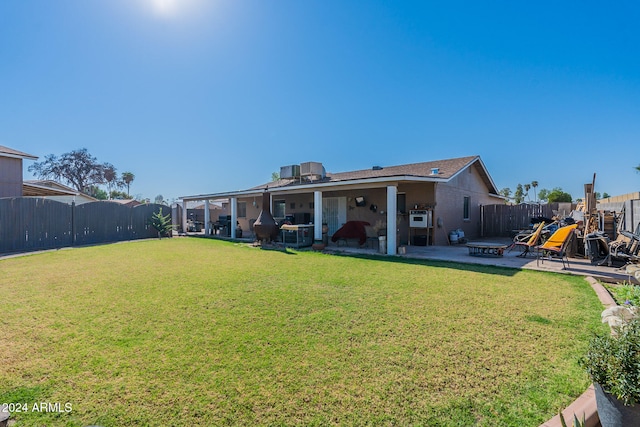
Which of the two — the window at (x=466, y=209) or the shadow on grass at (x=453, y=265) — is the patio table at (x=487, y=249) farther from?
the window at (x=466, y=209)

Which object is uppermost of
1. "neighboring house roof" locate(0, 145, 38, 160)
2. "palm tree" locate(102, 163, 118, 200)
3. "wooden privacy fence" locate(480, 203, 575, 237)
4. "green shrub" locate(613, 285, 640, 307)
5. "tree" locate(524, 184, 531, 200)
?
"palm tree" locate(102, 163, 118, 200)

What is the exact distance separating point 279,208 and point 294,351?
14711mm

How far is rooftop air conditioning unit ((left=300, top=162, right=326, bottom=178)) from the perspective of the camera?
1376 centimetres

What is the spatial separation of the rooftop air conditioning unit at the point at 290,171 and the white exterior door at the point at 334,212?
2141 mm

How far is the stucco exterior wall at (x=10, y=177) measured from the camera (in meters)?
12.7

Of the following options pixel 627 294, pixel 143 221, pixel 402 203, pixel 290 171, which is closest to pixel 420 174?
pixel 402 203

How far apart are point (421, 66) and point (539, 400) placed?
12619 millimetres

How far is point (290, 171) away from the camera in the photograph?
595 inches

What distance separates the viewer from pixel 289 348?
9.32 ft

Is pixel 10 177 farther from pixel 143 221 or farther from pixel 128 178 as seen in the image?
pixel 128 178

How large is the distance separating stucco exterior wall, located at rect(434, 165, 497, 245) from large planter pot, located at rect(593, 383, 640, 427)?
1040 cm

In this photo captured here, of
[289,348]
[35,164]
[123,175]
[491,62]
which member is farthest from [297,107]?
[123,175]

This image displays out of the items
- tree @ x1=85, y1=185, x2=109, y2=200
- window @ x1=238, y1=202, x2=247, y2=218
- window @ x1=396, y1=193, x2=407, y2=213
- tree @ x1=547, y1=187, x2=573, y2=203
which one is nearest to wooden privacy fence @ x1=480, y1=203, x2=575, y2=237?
window @ x1=396, y1=193, x2=407, y2=213

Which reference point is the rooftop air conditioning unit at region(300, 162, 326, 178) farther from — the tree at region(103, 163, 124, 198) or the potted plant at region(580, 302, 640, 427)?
the tree at region(103, 163, 124, 198)
